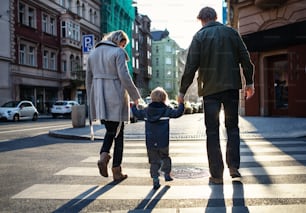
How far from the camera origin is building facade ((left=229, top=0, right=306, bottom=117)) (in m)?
16.5

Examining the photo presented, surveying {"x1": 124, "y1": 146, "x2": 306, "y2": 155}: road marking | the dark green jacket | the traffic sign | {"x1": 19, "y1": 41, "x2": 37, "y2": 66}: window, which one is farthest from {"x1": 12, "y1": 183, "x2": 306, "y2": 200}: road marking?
{"x1": 19, "y1": 41, "x2": 37, "y2": 66}: window

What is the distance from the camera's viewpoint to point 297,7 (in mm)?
16531

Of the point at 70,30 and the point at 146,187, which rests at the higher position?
the point at 70,30

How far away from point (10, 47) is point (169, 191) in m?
30.8

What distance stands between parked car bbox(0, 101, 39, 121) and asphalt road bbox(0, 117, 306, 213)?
1869 centimetres

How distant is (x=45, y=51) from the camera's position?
127ft

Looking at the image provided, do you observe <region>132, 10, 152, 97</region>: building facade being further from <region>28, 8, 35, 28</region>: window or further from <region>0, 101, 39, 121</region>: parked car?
<region>0, 101, 39, 121</region>: parked car

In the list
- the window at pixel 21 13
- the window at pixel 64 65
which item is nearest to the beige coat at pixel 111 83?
the window at pixel 21 13

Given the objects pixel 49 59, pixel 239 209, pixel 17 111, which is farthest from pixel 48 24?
pixel 239 209

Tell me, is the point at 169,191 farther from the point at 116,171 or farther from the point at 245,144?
the point at 245,144

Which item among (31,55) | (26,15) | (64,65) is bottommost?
(64,65)

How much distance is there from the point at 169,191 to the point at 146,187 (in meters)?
0.33

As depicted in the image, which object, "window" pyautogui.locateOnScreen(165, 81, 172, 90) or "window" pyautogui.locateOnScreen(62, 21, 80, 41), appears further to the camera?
"window" pyautogui.locateOnScreen(165, 81, 172, 90)

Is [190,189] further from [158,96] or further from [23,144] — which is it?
[23,144]
